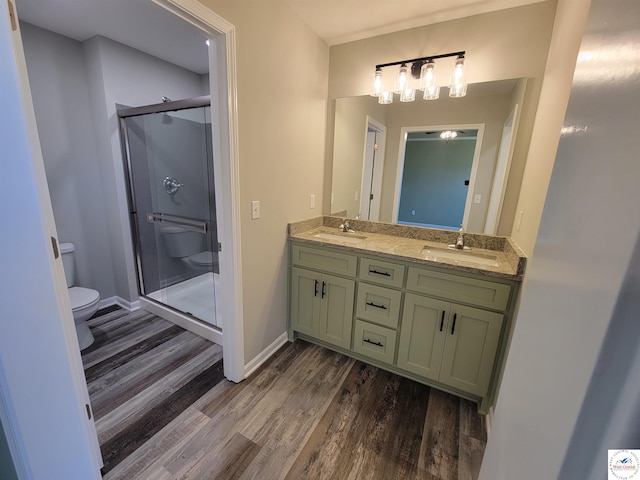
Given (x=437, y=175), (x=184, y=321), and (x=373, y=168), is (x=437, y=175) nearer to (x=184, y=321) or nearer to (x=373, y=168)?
(x=373, y=168)

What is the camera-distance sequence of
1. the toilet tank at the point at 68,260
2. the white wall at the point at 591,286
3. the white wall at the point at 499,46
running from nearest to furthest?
the white wall at the point at 591,286 → the white wall at the point at 499,46 → the toilet tank at the point at 68,260

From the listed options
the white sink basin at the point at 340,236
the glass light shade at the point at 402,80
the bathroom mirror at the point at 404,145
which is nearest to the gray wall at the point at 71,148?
the white sink basin at the point at 340,236

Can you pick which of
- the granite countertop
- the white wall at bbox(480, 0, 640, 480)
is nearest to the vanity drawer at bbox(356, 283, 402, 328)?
the granite countertop

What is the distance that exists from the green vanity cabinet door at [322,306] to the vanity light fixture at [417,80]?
1.44 meters

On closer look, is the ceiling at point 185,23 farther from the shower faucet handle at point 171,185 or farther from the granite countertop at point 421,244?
the granite countertop at point 421,244

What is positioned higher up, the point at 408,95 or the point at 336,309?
the point at 408,95

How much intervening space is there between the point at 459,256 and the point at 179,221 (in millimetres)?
2456

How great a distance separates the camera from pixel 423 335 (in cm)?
170

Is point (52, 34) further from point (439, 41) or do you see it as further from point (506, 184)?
point (506, 184)

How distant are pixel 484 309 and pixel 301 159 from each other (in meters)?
1.60

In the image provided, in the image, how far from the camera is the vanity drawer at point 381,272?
5.64 ft

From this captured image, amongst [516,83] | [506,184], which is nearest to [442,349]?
[506,184]

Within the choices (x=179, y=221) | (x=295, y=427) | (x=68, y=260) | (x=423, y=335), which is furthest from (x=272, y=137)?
(x=68, y=260)

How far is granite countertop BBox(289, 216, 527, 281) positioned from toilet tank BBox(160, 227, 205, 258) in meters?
1.22
